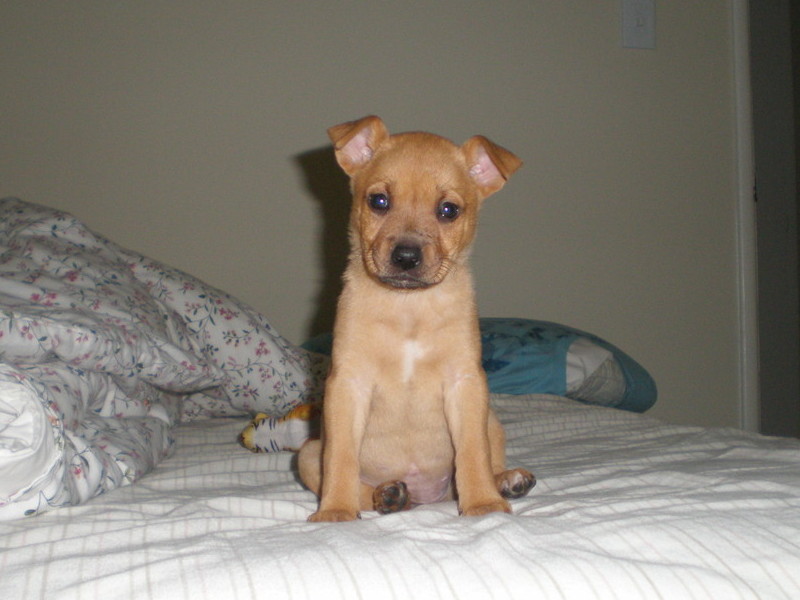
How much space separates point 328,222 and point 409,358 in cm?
238

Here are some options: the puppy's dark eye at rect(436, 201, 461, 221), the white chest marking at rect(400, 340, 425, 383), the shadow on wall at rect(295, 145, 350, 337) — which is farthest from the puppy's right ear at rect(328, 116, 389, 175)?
the shadow on wall at rect(295, 145, 350, 337)

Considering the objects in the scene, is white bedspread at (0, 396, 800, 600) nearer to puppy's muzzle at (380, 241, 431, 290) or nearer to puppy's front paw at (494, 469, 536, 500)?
puppy's front paw at (494, 469, 536, 500)

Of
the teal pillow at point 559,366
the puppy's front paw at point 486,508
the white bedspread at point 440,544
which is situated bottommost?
the teal pillow at point 559,366

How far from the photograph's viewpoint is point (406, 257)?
1734 millimetres

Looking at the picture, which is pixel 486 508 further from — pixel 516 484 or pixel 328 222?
pixel 328 222

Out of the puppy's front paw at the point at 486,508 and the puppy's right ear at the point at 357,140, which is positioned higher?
the puppy's right ear at the point at 357,140

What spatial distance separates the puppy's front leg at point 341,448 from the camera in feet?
5.18

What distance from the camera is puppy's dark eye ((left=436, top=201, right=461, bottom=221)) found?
1897 mm

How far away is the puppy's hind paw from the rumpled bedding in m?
0.66

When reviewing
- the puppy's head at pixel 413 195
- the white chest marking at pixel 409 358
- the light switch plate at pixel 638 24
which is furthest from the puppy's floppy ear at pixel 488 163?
the light switch plate at pixel 638 24

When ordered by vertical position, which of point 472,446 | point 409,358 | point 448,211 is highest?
point 448,211

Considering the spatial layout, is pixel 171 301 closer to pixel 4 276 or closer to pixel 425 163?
pixel 4 276

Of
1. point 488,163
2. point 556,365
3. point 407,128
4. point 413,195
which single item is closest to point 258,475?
point 413,195

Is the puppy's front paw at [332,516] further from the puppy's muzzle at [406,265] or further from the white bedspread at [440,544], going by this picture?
the puppy's muzzle at [406,265]
